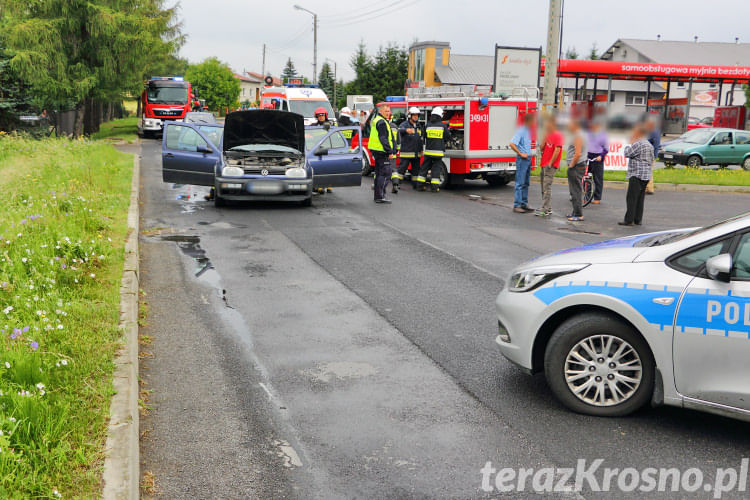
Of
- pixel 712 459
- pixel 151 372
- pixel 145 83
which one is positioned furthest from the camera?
pixel 145 83

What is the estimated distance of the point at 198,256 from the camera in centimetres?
981

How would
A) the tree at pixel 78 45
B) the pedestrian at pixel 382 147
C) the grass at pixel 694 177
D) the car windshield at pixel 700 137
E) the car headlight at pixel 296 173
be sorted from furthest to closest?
1. the tree at pixel 78 45
2. the car windshield at pixel 700 137
3. the grass at pixel 694 177
4. the pedestrian at pixel 382 147
5. the car headlight at pixel 296 173

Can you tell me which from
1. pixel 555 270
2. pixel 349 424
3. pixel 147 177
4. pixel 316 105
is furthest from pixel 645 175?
pixel 316 105

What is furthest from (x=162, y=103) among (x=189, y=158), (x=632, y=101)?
(x=632, y=101)

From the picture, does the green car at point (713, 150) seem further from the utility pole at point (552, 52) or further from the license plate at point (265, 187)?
the license plate at point (265, 187)

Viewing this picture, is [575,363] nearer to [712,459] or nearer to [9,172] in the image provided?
[712,459]

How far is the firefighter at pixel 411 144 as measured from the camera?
1759cm

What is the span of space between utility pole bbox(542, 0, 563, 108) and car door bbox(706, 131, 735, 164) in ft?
32.1

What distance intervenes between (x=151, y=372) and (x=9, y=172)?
1298cm

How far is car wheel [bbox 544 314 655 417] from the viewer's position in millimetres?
4512

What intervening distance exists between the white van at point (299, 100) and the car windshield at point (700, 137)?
13.1 m

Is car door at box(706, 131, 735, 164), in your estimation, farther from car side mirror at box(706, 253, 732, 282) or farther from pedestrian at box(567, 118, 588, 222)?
car side mirror at box(706, 253, 732, 282)

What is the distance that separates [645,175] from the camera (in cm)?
1277

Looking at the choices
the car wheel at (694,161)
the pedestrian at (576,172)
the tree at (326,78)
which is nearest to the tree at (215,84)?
the tree at (326,78)
